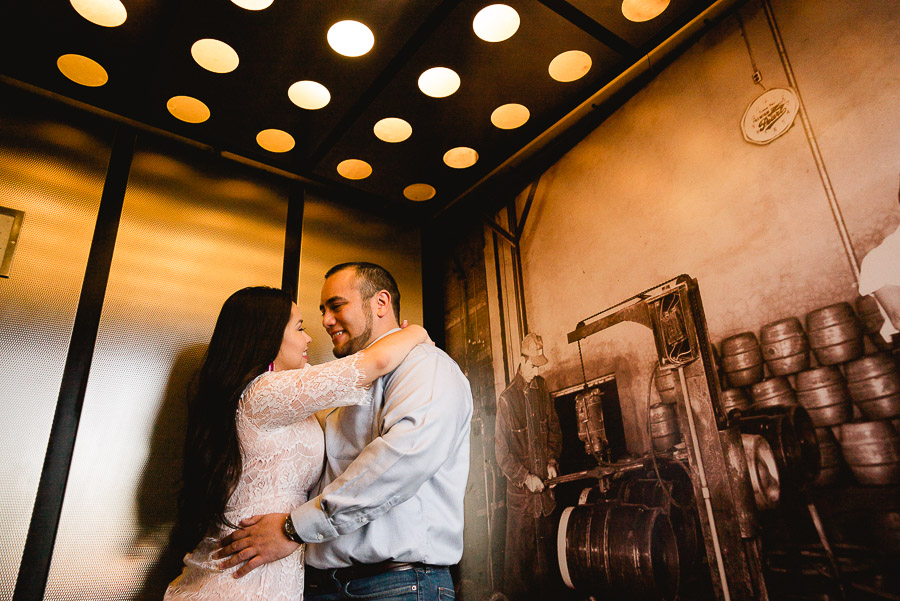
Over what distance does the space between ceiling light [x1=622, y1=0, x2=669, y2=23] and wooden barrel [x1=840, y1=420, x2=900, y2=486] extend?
155 cm

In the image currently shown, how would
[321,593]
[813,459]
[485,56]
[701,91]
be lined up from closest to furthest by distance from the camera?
[813,459], [321,593], [701,91], [485,56]

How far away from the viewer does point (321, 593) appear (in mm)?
1616

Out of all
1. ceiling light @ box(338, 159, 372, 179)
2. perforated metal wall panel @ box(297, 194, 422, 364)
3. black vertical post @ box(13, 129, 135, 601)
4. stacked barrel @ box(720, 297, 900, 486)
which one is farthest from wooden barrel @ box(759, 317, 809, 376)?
black vertical post @ box(13, 129, 135, 601)

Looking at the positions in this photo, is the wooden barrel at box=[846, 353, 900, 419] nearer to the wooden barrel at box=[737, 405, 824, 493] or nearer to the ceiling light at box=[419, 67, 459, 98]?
the wooden barrel at box=[737, 405, 824, 493]

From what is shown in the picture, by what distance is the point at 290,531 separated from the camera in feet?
4.86

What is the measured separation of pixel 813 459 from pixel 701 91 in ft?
4.31

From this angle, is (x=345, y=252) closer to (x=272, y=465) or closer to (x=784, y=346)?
(x=272, y=465)

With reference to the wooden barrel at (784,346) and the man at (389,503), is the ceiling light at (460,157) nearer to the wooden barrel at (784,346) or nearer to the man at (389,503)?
the man at (389,503)

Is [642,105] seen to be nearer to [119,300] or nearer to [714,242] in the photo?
[714,242]

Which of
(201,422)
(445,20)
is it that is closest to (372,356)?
(201,422)

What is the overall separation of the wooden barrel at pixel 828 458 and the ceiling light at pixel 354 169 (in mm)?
2294

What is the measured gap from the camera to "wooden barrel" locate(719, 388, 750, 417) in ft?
5.46

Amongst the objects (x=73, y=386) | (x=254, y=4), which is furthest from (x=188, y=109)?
(x=73, y=386)

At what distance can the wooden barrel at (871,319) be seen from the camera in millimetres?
1394
